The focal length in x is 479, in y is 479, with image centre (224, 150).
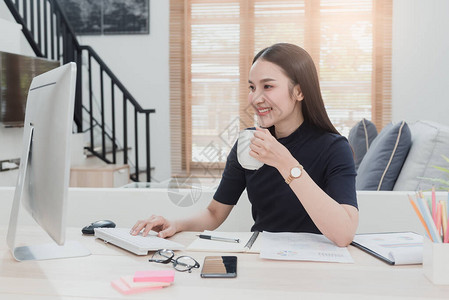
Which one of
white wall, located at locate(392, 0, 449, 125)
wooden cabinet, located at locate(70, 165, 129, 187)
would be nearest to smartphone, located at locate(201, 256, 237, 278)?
wooden cabinet, located at locate(70, 165, 129, 187)

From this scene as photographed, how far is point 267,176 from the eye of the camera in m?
1.49

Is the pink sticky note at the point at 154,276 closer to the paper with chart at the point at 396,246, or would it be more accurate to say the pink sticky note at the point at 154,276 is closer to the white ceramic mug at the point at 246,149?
the white ceramic mug at the point at 246,149

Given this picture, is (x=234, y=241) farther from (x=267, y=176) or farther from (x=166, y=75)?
(x=166, y=75)

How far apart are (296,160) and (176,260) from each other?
1.44 feet

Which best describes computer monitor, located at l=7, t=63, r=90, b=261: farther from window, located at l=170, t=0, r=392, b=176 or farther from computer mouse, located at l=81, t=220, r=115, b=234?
window, located at l=170, t=0, r=392, b=176

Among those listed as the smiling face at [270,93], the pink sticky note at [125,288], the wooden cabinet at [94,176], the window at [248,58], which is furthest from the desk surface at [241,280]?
the window at [248,58]

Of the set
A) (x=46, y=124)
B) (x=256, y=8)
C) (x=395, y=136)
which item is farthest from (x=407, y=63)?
(x=46, y=124)

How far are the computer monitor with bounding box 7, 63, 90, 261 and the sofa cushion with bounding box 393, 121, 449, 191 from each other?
4.31 feet

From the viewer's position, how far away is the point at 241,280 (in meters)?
0.87

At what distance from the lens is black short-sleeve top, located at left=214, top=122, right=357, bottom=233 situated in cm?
139

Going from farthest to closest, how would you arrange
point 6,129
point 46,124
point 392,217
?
point 6,129 → point 392,217 → point 46,124

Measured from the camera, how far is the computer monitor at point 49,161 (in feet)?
2.88

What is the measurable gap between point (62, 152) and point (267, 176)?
758 mm

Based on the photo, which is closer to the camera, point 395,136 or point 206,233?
point 206,233
